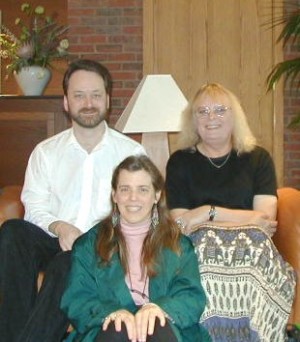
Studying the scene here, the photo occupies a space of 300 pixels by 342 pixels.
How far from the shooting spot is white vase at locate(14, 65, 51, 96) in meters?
4.53

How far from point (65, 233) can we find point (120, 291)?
438 millimetres

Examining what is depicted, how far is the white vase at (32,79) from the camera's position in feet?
14.9

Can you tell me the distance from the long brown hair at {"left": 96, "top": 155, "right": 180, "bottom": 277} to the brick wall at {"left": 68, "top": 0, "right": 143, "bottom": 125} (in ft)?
7.80

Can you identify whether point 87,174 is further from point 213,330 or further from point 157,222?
→ point 213,330

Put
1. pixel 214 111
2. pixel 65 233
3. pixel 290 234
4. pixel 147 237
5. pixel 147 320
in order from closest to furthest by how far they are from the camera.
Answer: pixel 147 320 < pixel 147 237 < pixel 65 233 < pixel 290 234 < pixel 214 111

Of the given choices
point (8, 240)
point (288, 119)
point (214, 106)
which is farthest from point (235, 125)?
point (288, 119)

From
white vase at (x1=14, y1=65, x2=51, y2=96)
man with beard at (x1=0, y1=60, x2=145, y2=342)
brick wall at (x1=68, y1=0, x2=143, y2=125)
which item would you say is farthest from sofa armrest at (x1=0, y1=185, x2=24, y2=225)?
brick wall at (x1=68, y1=0, x2=143, y2=125)

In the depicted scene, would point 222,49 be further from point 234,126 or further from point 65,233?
point 65,233

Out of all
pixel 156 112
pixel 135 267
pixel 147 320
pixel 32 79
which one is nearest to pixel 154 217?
pixel 135 267

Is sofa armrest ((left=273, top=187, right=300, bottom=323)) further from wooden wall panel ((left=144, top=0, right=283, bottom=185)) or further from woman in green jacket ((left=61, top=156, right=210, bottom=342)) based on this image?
wooden wall panel ((left=144, top=0, right=283, bottom=185))

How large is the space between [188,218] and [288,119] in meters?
2.08

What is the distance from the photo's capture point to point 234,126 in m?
3.06

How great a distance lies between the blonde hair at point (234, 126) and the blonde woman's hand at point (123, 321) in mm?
1265

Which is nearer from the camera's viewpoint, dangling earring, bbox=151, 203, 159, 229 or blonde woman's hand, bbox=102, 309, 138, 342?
blonde woman's hand, bbox=102, 309, 138, 342
